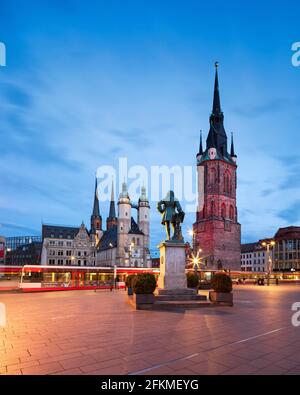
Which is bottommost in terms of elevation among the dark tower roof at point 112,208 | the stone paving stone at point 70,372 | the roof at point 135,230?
the stone paving stone at point 70,372

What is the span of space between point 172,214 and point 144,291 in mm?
5684

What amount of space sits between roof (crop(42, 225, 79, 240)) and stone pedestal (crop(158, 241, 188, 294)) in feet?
355

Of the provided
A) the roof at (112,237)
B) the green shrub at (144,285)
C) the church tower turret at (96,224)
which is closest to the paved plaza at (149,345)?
the green shrub at (144,285)

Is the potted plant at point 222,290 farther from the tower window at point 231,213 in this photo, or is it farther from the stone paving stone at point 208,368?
the tower window at point 231,213

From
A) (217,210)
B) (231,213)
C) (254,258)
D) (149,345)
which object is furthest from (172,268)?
(254,258)

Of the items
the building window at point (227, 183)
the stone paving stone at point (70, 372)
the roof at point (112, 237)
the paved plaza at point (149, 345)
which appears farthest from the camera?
the roof at point (112, 237)

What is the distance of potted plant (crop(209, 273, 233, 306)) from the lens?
1850 cm

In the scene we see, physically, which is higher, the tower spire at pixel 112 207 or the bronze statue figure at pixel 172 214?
the tower spire at pixel 112 207

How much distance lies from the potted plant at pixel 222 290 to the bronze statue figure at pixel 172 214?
324 cm

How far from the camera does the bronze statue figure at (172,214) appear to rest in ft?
66.7

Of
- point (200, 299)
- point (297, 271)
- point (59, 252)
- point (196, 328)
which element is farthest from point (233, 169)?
point (196, 328)

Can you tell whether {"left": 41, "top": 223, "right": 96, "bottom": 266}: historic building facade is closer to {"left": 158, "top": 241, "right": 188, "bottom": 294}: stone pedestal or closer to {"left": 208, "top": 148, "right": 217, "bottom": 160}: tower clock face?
{"left": 208, "top": 148, "right": 217, "bottom": 160}: tower clock face

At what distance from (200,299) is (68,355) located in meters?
12.4
